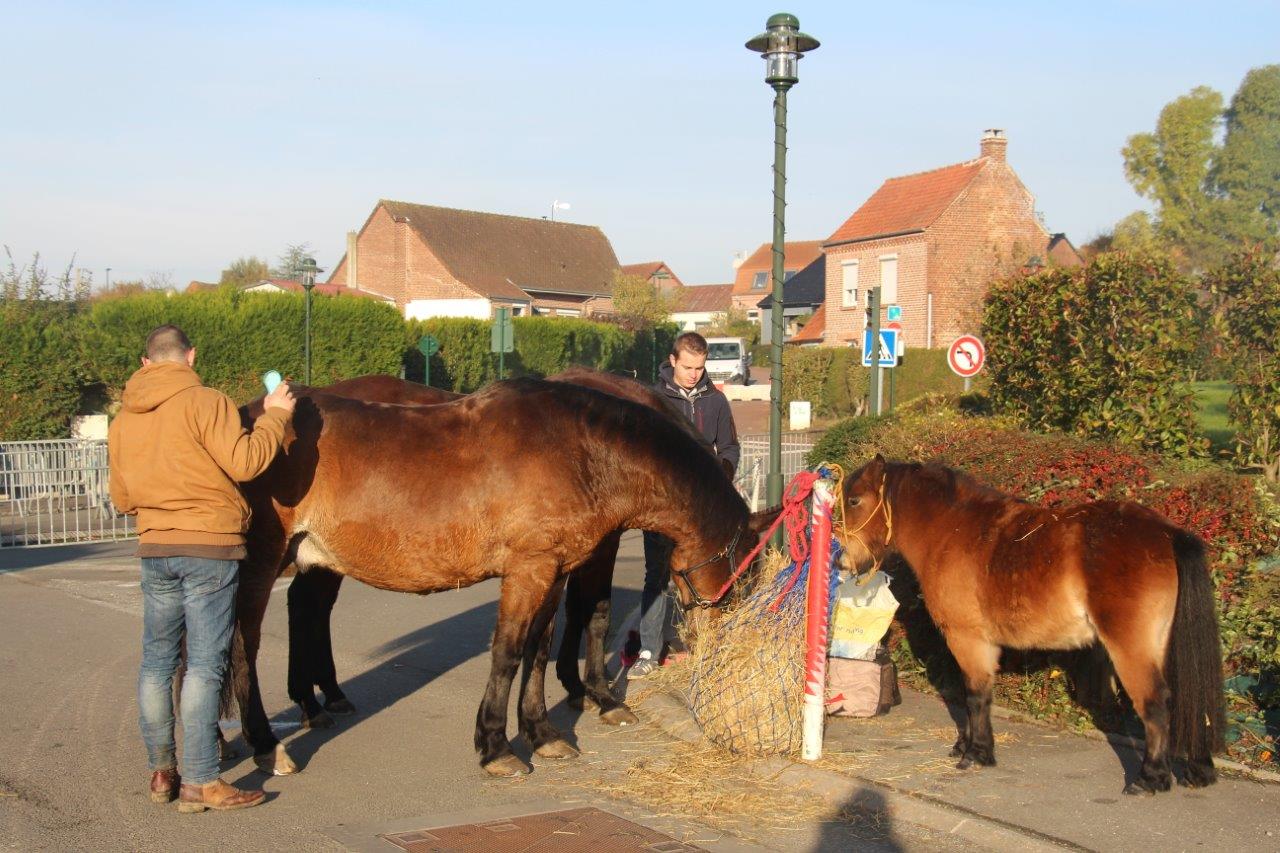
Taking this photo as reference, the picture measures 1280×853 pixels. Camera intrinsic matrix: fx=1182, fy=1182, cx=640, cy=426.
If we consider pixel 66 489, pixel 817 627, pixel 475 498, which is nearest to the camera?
pixel 475 498

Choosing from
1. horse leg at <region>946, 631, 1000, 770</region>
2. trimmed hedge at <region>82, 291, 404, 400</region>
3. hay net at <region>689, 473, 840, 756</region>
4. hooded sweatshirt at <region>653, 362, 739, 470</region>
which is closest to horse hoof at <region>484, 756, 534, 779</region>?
hay net at <region>689, 473, 840, 756</region>

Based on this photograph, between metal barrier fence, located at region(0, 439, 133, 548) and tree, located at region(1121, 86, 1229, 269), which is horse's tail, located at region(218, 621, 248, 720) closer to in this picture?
metal barrier fence, located at region(0, 439, 133, 548)

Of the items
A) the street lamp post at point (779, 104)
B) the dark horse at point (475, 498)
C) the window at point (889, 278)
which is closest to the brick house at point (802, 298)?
the window at point (889, 278)

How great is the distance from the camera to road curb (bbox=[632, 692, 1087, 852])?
4918 mm

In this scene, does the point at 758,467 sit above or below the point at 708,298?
below

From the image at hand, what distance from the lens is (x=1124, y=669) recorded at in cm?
526

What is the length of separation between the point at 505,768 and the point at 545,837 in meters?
0.87

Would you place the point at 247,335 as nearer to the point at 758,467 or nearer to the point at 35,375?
the point at 35,375

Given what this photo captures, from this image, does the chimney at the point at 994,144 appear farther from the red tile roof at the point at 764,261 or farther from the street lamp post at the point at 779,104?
the red tile roof at the point at 764,261

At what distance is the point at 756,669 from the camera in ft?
20.0

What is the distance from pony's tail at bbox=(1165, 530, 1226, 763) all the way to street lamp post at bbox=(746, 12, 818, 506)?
3830 mm

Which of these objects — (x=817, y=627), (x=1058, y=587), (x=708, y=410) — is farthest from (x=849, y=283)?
(x=1058, y=587)

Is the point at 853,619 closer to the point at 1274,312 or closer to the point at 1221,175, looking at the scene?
the point at 1274,312

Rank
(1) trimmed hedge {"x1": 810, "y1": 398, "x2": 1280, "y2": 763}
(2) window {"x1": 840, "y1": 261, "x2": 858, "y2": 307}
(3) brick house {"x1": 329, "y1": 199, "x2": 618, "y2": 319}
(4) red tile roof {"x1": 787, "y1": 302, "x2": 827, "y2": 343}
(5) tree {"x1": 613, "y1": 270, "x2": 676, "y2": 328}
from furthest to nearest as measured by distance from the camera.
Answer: (5) tree {"x1": 613, "y1": 270, "x2": 676, "y2": 328} < (3) brick house {"x1": 329, "y1": 199, "x2": 618, "y2": 319} < (4) red tile roof {"x1": 787, "y1": 302, "x2": 827, "y2": 343} < (2) window {"x1": 840, "y1": 261, "x2": 858, "y2": 307} < (1) trimmed hedge {"x1": 810, "y1": 398, "x2": 1280, "y2": 763}
